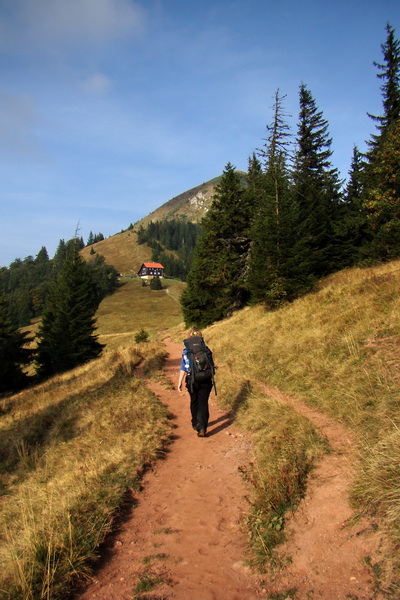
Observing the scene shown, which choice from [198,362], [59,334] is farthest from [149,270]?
[198,362]

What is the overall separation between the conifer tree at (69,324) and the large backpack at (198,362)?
84.4 feet

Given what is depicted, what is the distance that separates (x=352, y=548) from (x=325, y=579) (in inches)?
16.8

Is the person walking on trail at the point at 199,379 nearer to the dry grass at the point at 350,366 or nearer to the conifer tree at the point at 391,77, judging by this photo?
the dry grass at the point at 350,366

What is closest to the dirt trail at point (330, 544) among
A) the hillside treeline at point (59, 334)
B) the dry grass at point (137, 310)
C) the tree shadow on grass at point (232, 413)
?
the tree shadow on grass at point (232, 413)

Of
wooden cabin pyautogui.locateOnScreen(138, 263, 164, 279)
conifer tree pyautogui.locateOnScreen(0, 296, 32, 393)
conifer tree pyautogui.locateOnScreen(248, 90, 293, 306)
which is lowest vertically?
conifer tree pyautogui.locateOnScreen(0, 296, 32, 393)

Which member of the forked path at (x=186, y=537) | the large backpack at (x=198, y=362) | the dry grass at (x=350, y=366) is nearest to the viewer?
the forked path at (x=186, y=537)

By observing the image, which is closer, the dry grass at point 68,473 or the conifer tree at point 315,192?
the dry grass at point 68,473

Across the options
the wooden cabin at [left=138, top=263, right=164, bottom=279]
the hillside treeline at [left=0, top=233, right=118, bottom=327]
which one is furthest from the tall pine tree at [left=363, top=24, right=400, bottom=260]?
the wooden cabin at [left=138, top=263, right=164, bottom=279]

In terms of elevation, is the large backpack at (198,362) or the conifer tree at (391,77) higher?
the conifer tree at (391,77)

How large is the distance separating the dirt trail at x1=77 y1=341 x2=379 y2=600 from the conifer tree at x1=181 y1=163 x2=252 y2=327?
22.9 meters

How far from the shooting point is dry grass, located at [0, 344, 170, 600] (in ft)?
11.2

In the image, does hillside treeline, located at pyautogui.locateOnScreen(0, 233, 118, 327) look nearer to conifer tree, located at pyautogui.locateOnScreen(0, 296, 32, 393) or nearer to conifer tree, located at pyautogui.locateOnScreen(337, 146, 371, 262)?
conifer tree, located at pyautogui.locateOnScreen(0, 296, 32, 393)

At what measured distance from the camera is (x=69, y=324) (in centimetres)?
3180

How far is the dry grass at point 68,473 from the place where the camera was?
3.40 m
